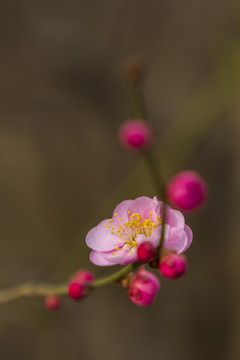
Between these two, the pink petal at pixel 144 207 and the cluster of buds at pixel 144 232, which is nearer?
the cluster of buds at pixel 144 232

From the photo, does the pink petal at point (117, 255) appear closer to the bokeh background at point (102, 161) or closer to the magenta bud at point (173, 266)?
the magenta bud at point (173, 266)

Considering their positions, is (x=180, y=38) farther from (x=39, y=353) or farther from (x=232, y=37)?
(x=39, y=353)

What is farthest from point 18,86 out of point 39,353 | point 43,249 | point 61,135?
point 39,353

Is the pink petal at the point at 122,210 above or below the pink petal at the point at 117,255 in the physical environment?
above

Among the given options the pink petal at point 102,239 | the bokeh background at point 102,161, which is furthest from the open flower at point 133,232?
the bokeh background at point 102,161

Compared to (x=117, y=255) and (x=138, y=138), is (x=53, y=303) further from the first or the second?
(x=138, y=138)

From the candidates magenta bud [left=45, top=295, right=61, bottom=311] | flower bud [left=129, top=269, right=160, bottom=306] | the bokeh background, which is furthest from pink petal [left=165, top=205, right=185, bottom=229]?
the bokeh background

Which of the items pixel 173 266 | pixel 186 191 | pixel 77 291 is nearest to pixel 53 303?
→ pixel 77 291
